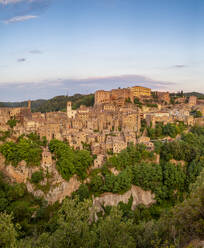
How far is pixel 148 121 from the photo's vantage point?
4094 centimetres

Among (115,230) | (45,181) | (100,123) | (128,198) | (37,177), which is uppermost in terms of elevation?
(100,123)

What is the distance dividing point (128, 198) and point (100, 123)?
15.3 m

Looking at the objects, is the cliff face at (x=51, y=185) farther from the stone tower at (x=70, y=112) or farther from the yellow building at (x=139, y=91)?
the yellow building at (x=139, y=91)

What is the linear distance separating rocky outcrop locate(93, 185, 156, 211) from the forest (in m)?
0.58

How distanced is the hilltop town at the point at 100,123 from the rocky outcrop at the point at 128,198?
16.5 feet

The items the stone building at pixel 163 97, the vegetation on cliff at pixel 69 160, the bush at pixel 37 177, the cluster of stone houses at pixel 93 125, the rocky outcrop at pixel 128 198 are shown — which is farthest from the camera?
the stone building at pixel 163 97

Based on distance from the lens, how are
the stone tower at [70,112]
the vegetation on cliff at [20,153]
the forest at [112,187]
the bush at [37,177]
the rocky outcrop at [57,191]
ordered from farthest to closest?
the stone tower at [70,112], the vegetation on cliff at [20,153], the bush at [37,177], the rocky outcrop at [57,191], the forest at [112,187]

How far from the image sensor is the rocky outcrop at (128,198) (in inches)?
1021

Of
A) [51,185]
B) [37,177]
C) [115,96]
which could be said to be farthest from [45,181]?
[115,96]

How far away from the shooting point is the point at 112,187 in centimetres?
2628

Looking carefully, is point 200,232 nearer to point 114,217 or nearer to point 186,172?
point 114,217

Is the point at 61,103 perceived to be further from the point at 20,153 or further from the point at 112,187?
the point at 112,187

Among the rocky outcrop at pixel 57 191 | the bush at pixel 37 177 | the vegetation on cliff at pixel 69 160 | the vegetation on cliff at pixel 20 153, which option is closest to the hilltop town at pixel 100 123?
the vegetation on cliff at pixel 69 160

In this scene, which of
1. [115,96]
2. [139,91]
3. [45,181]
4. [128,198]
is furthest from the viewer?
[139,91]
